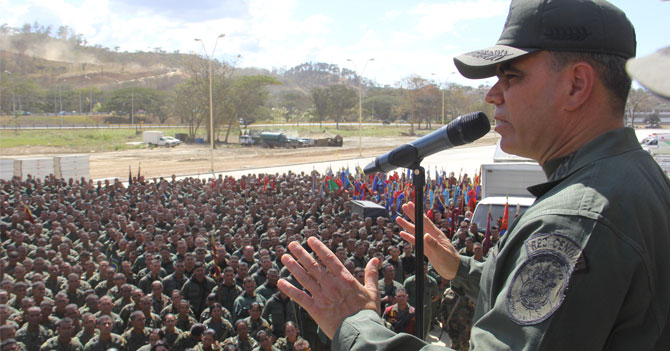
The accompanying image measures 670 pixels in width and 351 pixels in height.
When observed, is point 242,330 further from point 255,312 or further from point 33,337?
point 33,337

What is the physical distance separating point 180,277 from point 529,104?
651 cm

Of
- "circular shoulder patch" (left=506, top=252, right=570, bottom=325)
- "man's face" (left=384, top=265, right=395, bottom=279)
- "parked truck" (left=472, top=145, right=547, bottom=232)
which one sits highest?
"circular shoulder patch" (left=506, top=252, right=570, bottom=325)

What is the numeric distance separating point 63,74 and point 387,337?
112817 mm

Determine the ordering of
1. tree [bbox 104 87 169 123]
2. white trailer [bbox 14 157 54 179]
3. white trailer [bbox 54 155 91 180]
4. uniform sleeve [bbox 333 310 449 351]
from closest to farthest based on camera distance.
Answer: uniform sleeve [bbox 333 310 449 351] → white trailer [bbox 14 157 54 179] → white trailer [bbox 54 155 91 180] → tree [bbox 104 87 169 123]

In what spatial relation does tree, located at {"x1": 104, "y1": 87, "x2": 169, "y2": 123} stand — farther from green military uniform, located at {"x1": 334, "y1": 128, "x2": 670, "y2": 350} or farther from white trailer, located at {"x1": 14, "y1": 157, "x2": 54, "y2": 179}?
green military uniform, located at {"x1": 334, "y1": 128, "x2": 670, "y2": 350}

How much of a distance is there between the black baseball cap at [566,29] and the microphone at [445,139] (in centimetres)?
67

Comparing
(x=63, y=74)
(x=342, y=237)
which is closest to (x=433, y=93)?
(x=342, y=237)

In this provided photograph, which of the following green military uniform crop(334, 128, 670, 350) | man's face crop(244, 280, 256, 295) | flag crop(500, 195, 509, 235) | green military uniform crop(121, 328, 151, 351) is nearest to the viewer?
green military uniform crop(334, 128, 670, 350)

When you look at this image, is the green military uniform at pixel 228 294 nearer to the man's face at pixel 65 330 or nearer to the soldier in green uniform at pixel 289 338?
the soldier in green uniform at pixel 289 338

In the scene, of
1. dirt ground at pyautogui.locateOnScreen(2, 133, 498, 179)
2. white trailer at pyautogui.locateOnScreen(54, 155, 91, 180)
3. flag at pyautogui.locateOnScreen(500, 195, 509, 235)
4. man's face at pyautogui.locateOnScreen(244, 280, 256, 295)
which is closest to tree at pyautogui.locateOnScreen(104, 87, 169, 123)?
dirt ground at pyautogui.locateOnScreen(2, 133, 498, 179)

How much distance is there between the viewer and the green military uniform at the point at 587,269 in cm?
99

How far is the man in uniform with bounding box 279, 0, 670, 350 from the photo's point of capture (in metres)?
1.00

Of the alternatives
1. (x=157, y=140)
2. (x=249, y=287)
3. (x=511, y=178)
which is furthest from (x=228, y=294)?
(x=157, y=140)

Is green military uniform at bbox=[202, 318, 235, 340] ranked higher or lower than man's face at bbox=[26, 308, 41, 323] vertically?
lower
